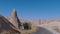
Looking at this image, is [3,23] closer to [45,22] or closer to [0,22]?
[0,22]

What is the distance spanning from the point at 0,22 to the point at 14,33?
3.57 ft

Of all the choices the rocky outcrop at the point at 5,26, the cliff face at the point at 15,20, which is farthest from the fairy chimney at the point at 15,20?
the rocky outcrop at the point at 5,26

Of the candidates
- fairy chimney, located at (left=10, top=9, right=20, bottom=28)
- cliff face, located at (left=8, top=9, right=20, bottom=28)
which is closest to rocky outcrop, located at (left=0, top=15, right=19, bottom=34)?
cliff face, located at (left=8, top=9, right=20, bottom=28)

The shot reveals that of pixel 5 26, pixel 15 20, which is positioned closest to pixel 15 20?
pixel 15 20

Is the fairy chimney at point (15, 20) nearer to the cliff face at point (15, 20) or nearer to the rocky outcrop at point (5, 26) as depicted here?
the cliff face at point (15, 20)

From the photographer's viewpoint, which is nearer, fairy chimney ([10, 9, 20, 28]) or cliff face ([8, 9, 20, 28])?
cliff face ([8, 9, 20, 28])

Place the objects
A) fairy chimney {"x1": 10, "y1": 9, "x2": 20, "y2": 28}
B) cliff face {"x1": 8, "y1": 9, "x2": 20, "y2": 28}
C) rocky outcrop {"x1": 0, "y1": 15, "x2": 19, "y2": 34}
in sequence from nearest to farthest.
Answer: rocky outcrop {"x1": 0, "y1": 15, "x2": 19, "y2": 34} → cliff face {"x1": 8, "y1": 9, "x2": 20, "y2": 28} → fairy chimney {"x1": 10, "y1": 9, "x2": 20, "y2": 28}

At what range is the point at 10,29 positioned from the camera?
398 inches

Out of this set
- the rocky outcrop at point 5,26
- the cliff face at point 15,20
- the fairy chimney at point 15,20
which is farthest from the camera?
the fairy chimney at point 15,20

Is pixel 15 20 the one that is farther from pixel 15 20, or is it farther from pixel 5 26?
pixel 5 26

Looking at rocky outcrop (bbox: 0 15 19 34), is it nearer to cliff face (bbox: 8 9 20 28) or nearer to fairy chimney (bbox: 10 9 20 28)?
cliff face (bbox: 8 9 20 28)

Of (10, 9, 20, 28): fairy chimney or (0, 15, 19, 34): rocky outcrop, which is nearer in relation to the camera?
(0, 15, 19, 34): rocky outcrop

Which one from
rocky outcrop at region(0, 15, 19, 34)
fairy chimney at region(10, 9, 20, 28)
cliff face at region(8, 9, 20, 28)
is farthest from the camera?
fairy chimney at region(10, 9, 20, 28)

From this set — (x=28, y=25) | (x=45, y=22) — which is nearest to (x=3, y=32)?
(x=28, y=25)
